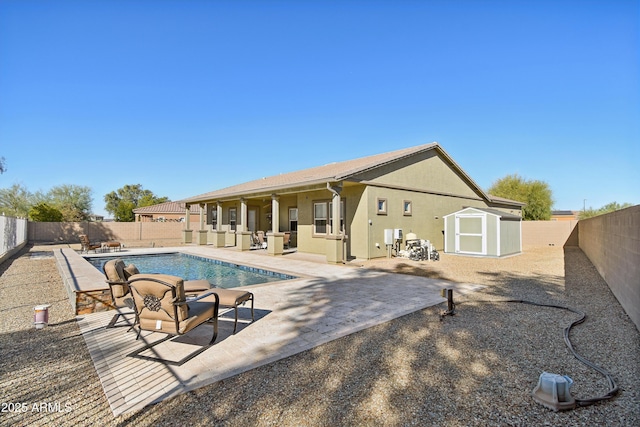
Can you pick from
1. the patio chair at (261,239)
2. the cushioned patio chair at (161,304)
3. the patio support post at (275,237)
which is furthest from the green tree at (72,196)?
the cushioned patio chair at (161,304)

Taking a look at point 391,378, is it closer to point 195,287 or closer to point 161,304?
point 161,304

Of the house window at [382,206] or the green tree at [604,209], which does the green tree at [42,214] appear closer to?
the house window at [382,206]

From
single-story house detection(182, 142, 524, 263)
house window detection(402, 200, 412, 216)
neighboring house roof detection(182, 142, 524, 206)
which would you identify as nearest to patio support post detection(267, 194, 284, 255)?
single-story house detection(182, 142, 524, 263)

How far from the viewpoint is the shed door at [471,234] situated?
538 inches

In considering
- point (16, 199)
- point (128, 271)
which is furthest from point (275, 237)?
point (16, 199)

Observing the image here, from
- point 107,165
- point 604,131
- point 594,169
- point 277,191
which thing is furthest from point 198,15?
point 107,165

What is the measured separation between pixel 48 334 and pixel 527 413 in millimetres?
5859

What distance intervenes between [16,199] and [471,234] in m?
51.3

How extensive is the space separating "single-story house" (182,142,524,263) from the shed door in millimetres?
1459

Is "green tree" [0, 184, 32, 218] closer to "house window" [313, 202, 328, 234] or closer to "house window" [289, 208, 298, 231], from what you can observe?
"house window" [289, 208, 298, 231]

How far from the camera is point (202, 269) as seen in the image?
12.2 m

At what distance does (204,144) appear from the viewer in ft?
78.9

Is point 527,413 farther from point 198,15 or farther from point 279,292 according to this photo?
point 198,15

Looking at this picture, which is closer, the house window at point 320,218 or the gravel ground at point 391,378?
the gravel ground at point 391,378
